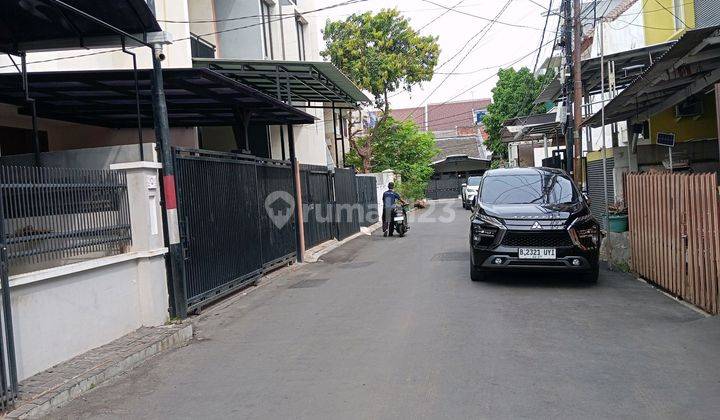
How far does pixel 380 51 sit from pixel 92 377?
85.5 feet

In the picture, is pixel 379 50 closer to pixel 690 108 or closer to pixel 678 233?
pixel 690 108

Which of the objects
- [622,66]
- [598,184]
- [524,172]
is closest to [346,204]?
[598,184]

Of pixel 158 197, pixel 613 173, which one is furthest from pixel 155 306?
pixel 613 173

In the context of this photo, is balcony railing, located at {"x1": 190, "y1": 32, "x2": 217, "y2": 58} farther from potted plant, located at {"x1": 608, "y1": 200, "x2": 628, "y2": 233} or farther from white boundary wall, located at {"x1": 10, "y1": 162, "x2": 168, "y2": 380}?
potted plant, located at {"x1": 608, "y1": 200, "x2": 628, "y2": 233}

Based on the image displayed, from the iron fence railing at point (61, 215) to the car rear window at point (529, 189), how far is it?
5.86m

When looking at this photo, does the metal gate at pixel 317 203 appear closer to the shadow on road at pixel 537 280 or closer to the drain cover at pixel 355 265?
the drain cover at pixel 355 265

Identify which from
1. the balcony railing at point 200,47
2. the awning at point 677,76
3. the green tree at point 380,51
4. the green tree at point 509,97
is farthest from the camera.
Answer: the green tree at point 509,97

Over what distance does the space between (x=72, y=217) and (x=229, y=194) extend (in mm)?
3641

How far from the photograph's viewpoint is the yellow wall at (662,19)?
16625 millimetres

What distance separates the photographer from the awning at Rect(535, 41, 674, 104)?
12.3m

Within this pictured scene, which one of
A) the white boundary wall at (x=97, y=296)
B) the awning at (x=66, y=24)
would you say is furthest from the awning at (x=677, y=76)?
the white boundary wall at (x=97, y=296)

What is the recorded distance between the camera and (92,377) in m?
5.39

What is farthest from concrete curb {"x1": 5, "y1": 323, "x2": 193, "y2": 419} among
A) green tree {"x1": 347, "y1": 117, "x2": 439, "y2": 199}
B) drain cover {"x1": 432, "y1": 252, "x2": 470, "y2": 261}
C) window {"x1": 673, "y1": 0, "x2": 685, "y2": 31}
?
green tree {"x1": 347, "y1": 117, "x2": 439, "y2": 199}

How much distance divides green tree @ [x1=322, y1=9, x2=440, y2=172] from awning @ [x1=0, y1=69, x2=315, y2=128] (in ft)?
53.2
